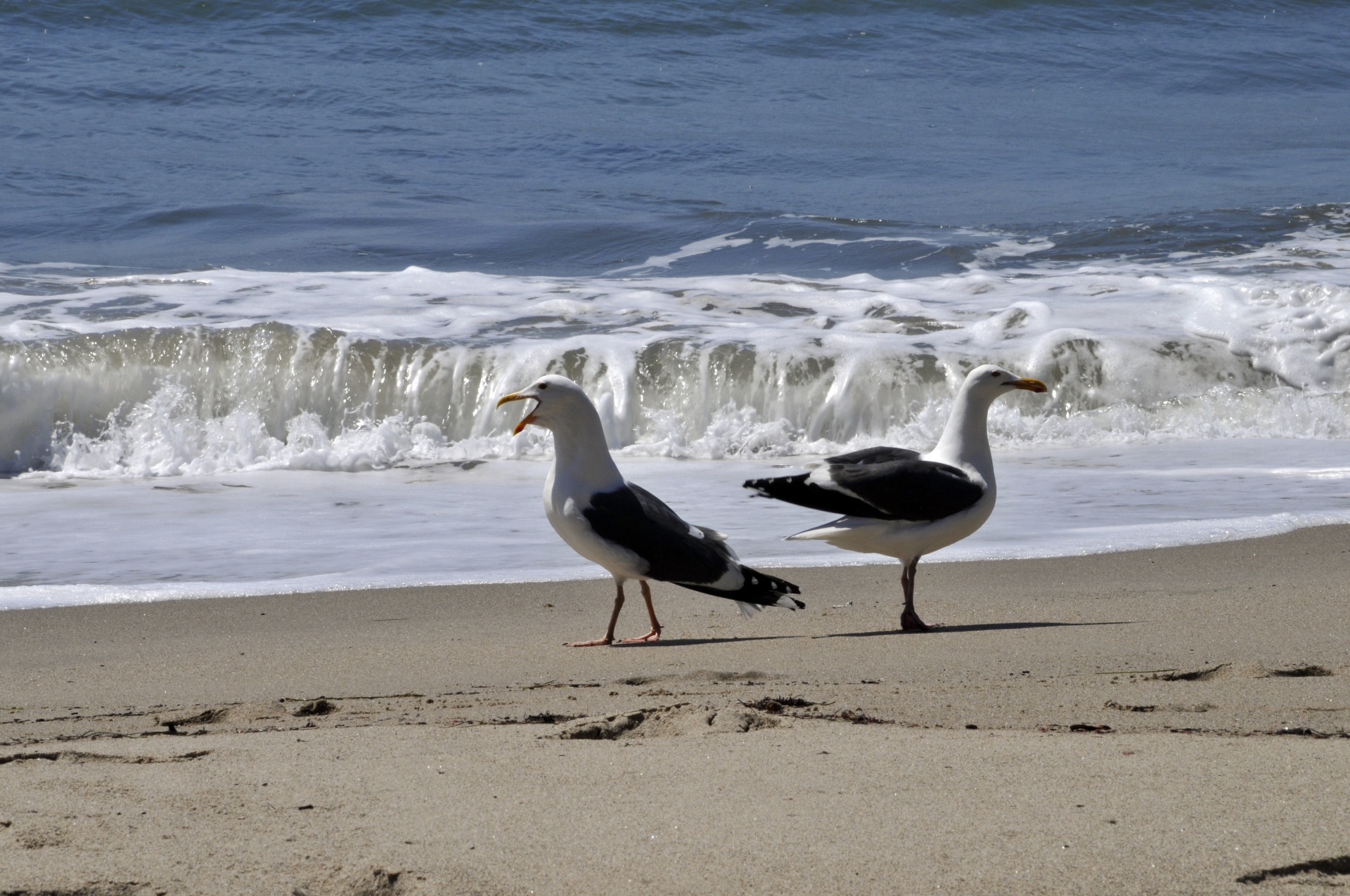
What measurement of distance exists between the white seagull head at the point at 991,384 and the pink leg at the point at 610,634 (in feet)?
4.40

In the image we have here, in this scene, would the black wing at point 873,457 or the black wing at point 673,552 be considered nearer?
the black wing at point 673,552

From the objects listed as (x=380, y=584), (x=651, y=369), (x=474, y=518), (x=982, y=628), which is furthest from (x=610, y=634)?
(x=651, y=369)

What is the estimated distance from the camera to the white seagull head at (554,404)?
462cm

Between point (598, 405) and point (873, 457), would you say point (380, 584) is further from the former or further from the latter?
point (598, 405)

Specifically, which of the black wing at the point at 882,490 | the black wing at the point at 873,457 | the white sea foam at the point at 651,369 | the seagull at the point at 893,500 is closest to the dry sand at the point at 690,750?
the seagull at the point at 893,500

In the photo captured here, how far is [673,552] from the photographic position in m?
4.45

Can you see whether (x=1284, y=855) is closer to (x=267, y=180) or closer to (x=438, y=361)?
(x=438, y=361)

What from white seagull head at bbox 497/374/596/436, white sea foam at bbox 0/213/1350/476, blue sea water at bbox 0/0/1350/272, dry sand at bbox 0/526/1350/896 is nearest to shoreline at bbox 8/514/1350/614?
dry sand at bbox 0/526/1350/896

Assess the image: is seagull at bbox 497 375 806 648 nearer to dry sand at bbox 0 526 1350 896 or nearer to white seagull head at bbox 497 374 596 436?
white seagull head at bbox 497 374 596 436

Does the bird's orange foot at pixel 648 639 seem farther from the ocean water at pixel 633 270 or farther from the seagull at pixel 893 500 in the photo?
the ocean water at pixel 633 270

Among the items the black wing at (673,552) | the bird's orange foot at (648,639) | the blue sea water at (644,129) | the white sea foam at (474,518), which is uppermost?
the blue sea water at (644,129)

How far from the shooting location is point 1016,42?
84.7 ft

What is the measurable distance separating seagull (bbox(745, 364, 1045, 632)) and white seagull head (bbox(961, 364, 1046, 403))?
0.32 metres

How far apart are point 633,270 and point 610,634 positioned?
9.67 m
